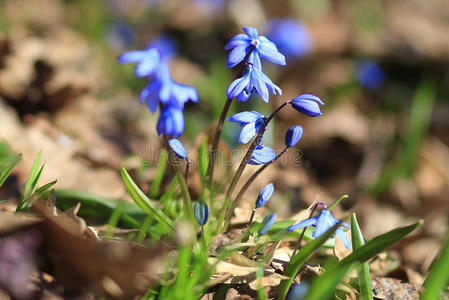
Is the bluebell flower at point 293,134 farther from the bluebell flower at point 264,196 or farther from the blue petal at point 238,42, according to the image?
the blue petal at point 238,42

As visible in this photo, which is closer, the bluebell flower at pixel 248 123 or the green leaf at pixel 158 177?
the bluebell flower at pixel 248 123

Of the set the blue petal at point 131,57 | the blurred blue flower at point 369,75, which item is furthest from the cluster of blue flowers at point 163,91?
the blurred blue flower at point 369,75

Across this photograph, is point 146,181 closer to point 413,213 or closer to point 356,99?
point 413,213

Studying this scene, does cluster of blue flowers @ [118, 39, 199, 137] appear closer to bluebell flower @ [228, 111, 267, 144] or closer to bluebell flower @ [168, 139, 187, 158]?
bluebell flower @ [168, 139, 187, 158]

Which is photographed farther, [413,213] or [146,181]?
[413,213]

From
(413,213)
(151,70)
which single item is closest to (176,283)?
(151,70)
